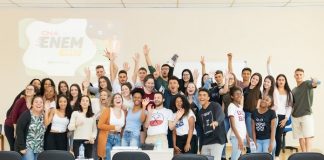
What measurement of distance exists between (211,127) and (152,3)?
11.1 feet

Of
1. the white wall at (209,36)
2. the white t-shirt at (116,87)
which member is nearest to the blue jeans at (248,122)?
the white t-shirt at (116,87)

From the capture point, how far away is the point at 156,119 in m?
4.99

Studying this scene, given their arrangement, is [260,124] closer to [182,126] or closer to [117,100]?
[182,126]

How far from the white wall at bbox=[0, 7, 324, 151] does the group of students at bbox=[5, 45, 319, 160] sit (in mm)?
2240

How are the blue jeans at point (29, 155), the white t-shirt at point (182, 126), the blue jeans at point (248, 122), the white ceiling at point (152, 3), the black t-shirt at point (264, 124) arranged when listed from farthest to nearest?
1. the white ceiling at point (152, 3)
2. the blue jeans at point (248, 122)
3. the black t-shirt at point (264, 124)
4. the white t-shirt at point (182, 126)
5. the blue jeans at point (29, 155)

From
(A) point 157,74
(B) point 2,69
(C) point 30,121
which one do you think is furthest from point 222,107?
(B) point 2,69

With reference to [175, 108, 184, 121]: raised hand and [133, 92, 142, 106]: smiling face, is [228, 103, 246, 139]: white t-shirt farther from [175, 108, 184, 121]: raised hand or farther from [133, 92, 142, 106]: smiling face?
[133, 92, 142, 106]: smiling face

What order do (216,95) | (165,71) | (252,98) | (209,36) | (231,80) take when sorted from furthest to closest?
(209,36) < (165,71) < (231,80) < (216,95) < (252,98)

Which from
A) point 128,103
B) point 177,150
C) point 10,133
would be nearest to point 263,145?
point 177,150

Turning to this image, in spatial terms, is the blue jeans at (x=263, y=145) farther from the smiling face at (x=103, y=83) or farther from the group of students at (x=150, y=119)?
the smiling face at (x=103, y=83)

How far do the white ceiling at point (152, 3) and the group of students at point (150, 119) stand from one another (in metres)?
2.32

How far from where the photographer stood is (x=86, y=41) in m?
7.77

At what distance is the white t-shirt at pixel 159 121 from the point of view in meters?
4.93

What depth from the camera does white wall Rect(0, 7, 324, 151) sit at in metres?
7.70
